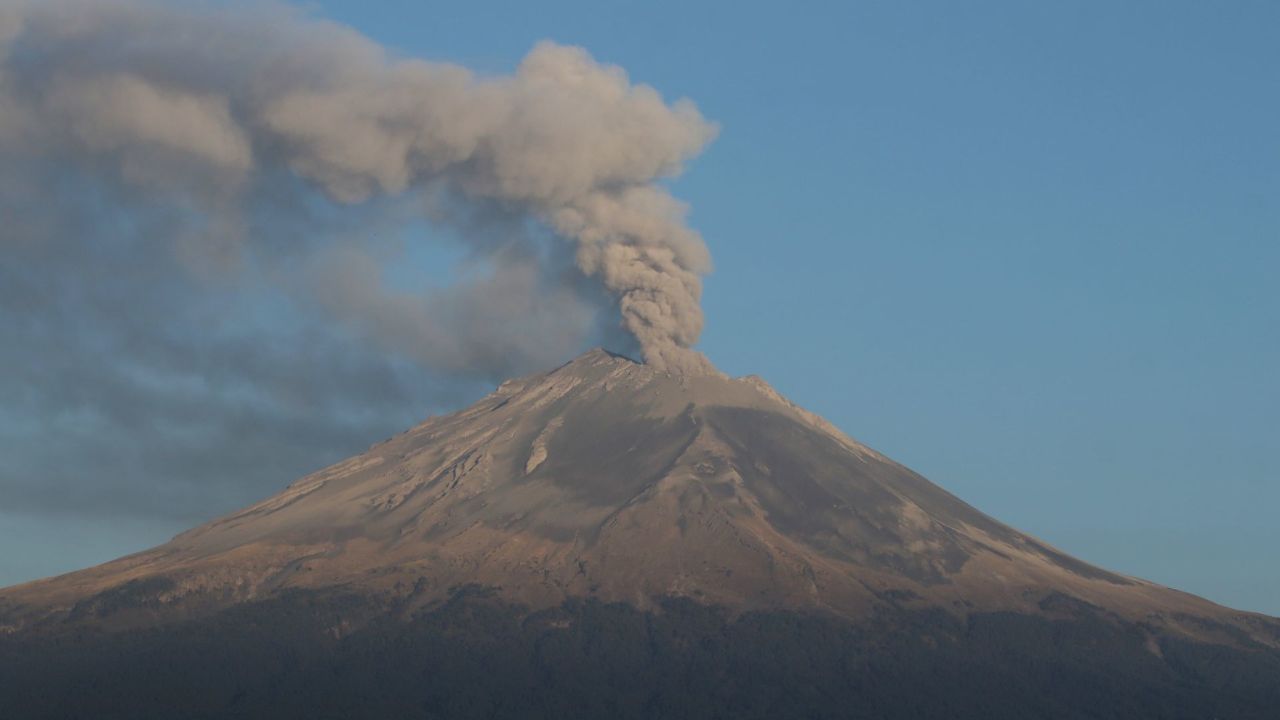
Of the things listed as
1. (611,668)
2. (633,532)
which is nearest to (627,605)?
(611,668)

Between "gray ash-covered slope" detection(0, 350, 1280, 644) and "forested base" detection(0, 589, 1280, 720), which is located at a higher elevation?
"gray ash-covered slope" detection(0, 350, 1280, 644)

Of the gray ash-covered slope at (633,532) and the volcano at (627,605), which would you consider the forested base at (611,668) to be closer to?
the volcano at (627,605)

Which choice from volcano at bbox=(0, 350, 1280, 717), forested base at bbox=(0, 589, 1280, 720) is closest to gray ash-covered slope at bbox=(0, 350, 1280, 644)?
volcano at bbox=(0, 350, 1280, 717)

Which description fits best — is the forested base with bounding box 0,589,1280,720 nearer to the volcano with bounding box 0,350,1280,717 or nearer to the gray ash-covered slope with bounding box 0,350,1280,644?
the volcano with bounding box 0,350,1280,717

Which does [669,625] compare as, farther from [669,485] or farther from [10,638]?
[10,638]

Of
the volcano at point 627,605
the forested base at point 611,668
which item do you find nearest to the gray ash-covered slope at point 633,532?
the volcano at point 627,605

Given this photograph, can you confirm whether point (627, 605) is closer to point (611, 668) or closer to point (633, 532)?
point (611, 668)

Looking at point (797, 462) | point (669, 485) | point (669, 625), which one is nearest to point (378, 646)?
point (669, 625)
